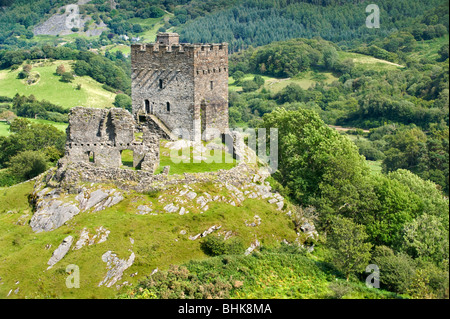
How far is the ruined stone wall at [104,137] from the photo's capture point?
33031 millimetres

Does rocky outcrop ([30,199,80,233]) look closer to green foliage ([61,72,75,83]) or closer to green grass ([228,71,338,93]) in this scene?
green foliage ([61,72,75,83])

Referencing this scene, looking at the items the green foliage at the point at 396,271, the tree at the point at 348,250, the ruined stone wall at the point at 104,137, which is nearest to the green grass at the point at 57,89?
the ruined stone wall at the point at 104,137

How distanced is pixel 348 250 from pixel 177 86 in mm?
16687

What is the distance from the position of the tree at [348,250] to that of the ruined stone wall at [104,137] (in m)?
11.7

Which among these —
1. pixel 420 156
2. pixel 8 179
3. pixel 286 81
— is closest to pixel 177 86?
pixel 8 179

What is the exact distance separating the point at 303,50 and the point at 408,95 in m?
47.5

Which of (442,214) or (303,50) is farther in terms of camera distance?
(303,50)

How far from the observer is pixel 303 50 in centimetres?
15738

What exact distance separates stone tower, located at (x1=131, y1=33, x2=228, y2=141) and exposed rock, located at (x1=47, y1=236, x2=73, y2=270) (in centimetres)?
1270

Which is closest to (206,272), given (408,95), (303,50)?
(408,95)

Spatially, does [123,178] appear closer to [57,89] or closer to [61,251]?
[61,251]

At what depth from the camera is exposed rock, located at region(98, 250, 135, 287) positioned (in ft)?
83.3

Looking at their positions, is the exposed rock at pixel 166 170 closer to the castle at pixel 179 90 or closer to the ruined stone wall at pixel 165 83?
the castle at pixel 179 90
